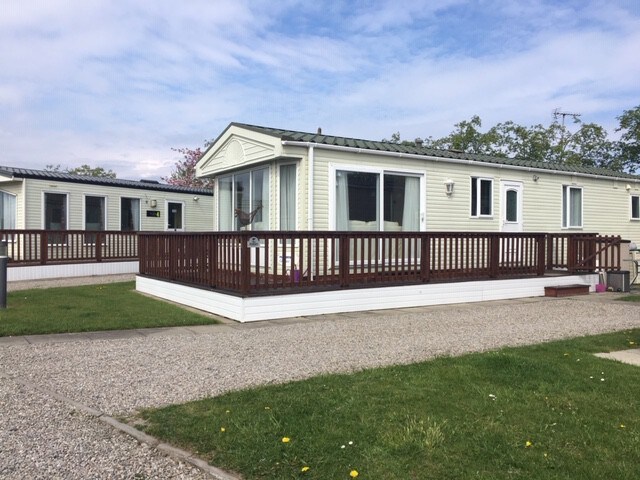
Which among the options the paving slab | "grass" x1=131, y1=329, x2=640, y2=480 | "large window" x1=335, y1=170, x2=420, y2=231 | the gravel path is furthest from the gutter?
the paving slab

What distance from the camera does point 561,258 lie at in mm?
12250

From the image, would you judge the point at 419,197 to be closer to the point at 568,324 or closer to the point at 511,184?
the point at 511,184

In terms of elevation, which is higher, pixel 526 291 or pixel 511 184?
pixel 511 184

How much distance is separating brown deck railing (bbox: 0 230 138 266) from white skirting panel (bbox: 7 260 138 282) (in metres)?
0.17

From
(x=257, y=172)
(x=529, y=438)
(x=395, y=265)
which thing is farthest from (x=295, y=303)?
(x=529, y=438)

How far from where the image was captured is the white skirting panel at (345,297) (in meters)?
8.03

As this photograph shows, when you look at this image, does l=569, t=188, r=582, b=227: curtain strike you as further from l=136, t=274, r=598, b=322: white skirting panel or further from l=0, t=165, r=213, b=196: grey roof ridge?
l=0, t=165, r=213, b=196: grey roof ridge

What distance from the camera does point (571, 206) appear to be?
49.2 feet

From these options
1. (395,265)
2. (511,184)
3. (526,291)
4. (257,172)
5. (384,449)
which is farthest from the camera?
(511,184)

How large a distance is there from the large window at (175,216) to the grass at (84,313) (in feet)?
28.4

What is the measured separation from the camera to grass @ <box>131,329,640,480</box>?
3.01m

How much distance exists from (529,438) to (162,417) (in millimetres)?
2407

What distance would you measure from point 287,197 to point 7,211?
10.3 meters

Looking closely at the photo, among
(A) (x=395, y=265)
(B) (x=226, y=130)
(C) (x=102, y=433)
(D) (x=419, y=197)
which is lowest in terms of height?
(C) (x=102, y=433)
